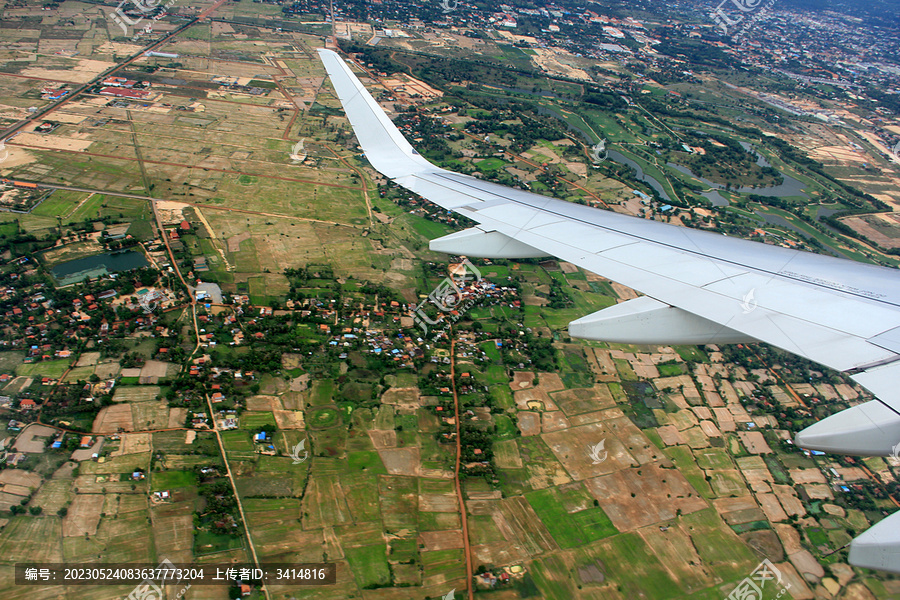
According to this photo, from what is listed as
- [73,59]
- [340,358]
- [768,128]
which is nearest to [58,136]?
[73,59]

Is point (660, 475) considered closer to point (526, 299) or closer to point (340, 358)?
point (526, 299)

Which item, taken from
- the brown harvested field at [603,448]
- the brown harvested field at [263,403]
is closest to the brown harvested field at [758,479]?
the brown harvested field at [603,448]

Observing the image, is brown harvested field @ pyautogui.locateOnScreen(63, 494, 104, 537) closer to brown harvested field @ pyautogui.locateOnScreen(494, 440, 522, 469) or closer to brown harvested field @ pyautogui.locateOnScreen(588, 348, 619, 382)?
brown harvested field @ pyautogui.locateOnScreen(494, 440, 522, 469)

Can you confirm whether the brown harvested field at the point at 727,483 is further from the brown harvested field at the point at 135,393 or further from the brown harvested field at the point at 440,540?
the brown harvested field at the point at 135,393

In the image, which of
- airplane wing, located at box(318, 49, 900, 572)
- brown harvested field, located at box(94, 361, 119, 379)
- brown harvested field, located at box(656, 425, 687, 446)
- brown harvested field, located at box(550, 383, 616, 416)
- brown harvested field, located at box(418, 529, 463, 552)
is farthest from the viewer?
brown harvested field, located at box(550, 383, 616, 416)

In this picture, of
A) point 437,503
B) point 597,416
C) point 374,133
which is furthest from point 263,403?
point 597,416

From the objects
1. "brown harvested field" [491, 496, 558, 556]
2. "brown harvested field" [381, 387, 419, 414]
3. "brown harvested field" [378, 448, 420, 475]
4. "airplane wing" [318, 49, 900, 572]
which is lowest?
"brown harvested field" [491, 496, 558, 556]

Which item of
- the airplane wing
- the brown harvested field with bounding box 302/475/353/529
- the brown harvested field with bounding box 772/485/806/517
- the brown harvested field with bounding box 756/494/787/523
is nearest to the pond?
the brown harvested field with bounding box 302/475/353/529
